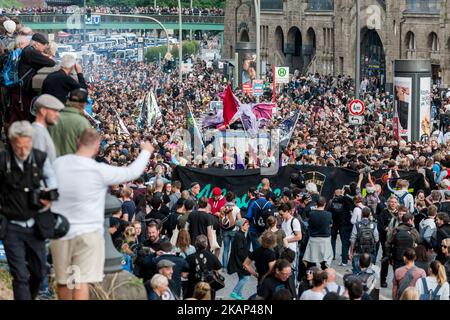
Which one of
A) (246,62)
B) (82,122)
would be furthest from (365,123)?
(82,122)

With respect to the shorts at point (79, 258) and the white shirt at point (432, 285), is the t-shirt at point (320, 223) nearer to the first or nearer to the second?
the white shirt at point (432, 285)

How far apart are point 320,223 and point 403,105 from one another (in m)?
19.2

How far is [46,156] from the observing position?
12125 mm

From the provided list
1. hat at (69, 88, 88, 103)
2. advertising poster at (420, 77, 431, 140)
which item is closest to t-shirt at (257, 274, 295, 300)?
hat at (69, 88, 88, 103)

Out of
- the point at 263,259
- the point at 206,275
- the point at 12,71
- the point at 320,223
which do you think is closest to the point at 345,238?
the point at 320,223

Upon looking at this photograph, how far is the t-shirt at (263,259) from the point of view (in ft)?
58.4

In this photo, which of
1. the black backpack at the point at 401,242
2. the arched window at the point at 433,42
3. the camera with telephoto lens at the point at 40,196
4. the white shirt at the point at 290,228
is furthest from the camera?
the arched window at the point at 433,42

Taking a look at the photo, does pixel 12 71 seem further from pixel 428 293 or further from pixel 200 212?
pixel 428 293

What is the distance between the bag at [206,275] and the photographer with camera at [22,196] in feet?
17.9

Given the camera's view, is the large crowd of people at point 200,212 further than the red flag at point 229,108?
No

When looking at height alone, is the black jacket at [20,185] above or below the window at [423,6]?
below

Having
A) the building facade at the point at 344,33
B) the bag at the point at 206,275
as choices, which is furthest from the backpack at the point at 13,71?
the building facade at the point at 344,33

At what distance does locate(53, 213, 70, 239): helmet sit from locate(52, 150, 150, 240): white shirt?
0.44 feet

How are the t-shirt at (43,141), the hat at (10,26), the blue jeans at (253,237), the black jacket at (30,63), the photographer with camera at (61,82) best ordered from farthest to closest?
the blue jeans at (253,237) → the hat at (10,26) → the black jacket at (30,63) → the photographer with camera at (61,82) → the t-shirt at (43,141)
